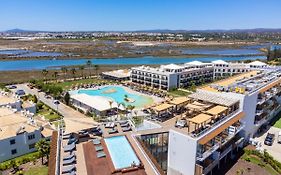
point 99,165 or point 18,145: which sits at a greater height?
point 99,165

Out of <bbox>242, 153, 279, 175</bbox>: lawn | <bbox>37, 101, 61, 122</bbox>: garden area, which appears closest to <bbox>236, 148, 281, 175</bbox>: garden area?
<bbox>242, 153, 279, 175</bbox>: lawn

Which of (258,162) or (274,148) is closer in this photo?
(258,162)

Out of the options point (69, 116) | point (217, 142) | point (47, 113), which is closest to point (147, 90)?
point (69, 116)

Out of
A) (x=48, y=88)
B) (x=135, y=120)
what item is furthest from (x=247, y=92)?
(x=48, y=88)

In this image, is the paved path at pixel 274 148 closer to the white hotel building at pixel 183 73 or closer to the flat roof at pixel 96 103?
the flat roof at pixel 96 103

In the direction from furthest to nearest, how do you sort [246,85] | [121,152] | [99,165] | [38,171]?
[246,85]
[38,171]
[121,152]
[99,165]

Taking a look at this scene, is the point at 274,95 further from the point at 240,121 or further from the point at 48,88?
the point at 48,88

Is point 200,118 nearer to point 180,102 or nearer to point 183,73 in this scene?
point 180,102

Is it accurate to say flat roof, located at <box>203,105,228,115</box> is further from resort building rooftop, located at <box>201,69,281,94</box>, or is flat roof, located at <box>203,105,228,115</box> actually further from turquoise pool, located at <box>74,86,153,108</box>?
turquoise pool, located at <box>74,86,153,108</box>
